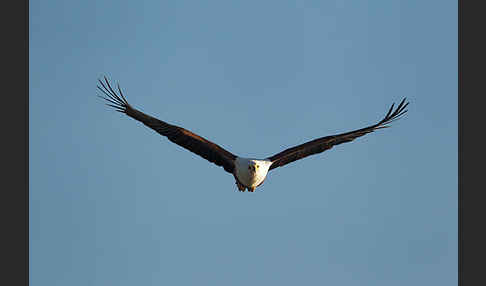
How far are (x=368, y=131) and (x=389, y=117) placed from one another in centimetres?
70

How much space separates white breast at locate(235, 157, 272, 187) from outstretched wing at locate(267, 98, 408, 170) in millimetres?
847

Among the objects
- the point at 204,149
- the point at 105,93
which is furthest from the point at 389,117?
the point at 105,93

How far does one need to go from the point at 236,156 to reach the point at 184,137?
1.41m

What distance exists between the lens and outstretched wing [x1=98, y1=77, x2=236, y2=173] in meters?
27.6

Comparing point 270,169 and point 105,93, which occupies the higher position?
point 105,93

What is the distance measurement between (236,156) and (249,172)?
96 cm

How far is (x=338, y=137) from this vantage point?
2898 cm

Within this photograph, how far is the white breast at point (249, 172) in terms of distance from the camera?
27.3m

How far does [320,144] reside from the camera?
28.9 meters

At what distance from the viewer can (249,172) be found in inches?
1072

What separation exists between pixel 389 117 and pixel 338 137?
1430mm

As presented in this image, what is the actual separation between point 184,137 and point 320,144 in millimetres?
3643

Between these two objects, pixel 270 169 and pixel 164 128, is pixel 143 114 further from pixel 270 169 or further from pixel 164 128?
pixel 270 169

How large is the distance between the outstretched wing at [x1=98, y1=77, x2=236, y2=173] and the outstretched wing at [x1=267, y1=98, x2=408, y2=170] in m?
1.21
